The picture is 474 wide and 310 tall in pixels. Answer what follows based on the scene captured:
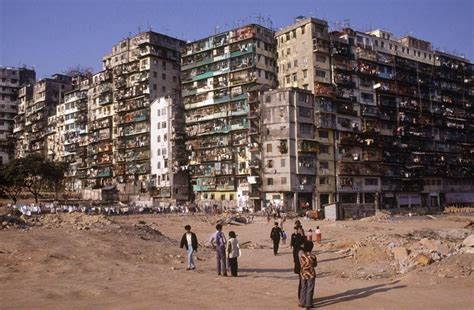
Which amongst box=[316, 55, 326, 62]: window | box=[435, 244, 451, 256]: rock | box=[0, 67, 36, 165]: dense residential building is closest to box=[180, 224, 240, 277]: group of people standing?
box=[435, 244, 451, 256]: rock

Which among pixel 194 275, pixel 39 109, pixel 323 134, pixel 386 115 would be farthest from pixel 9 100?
pixel 194 275

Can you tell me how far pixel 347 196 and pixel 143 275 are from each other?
7262 centimetres

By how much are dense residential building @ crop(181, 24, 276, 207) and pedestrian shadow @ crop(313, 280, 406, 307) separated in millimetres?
66535

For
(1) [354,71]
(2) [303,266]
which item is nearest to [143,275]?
(2) [303,266]

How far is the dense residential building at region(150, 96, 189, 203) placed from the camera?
310ft

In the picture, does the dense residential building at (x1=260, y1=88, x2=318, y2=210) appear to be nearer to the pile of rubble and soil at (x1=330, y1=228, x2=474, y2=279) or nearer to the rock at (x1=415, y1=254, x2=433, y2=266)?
the pile of rubble and soil at (x1=330, y1=228, x2=474, y2=279)

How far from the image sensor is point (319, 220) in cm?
6347

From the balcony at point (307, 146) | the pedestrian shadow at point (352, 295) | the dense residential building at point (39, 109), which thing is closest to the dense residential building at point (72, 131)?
the dense residential building at point (39, 109)

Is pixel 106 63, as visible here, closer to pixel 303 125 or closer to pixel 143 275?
pixel 303 125

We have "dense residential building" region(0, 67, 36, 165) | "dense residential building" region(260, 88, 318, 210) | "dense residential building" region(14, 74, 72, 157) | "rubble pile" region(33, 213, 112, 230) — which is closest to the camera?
"rubble pile" region(33, 213, 112, 230)

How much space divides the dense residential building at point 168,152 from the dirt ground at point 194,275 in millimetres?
65944

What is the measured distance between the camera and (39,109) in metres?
132

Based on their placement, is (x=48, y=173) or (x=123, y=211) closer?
(x=123, y=211)

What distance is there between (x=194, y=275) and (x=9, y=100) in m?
143
